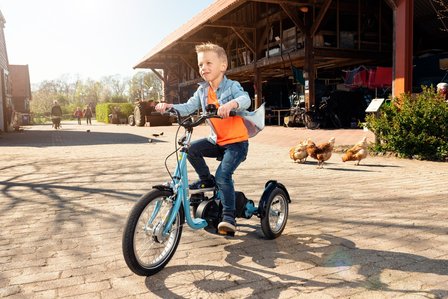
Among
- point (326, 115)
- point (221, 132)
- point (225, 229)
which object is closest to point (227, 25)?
point (326, 115)

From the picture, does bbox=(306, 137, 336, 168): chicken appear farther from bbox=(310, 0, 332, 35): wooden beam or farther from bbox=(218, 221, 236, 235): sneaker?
bbox=(310, 0, 332, 35): wooden beam

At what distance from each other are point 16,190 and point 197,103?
358 cm

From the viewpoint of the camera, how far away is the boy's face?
9.75 ft

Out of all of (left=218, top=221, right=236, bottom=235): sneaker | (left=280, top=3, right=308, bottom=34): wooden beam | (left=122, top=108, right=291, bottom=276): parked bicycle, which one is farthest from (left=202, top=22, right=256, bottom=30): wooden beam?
A: (left=218, top=221, right=236, bottom=235): sneaker

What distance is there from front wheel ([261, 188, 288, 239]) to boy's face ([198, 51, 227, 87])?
1.13 metres

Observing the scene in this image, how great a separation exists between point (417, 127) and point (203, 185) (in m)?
6.37

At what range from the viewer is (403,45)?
372 inches

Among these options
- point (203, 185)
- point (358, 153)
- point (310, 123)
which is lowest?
point (358, 153)

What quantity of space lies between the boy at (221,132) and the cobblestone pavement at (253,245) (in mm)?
488

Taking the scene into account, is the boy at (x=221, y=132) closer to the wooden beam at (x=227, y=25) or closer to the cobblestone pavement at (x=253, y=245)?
the cobblestone pavement at (x=253, y=245)

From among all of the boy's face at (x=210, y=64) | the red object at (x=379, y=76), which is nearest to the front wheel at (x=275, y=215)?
the boy's face at (x=210, y=64)

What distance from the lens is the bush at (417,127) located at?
7707mm

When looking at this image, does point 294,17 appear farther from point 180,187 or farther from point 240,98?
point 180,187

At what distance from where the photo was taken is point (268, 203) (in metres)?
3.25
